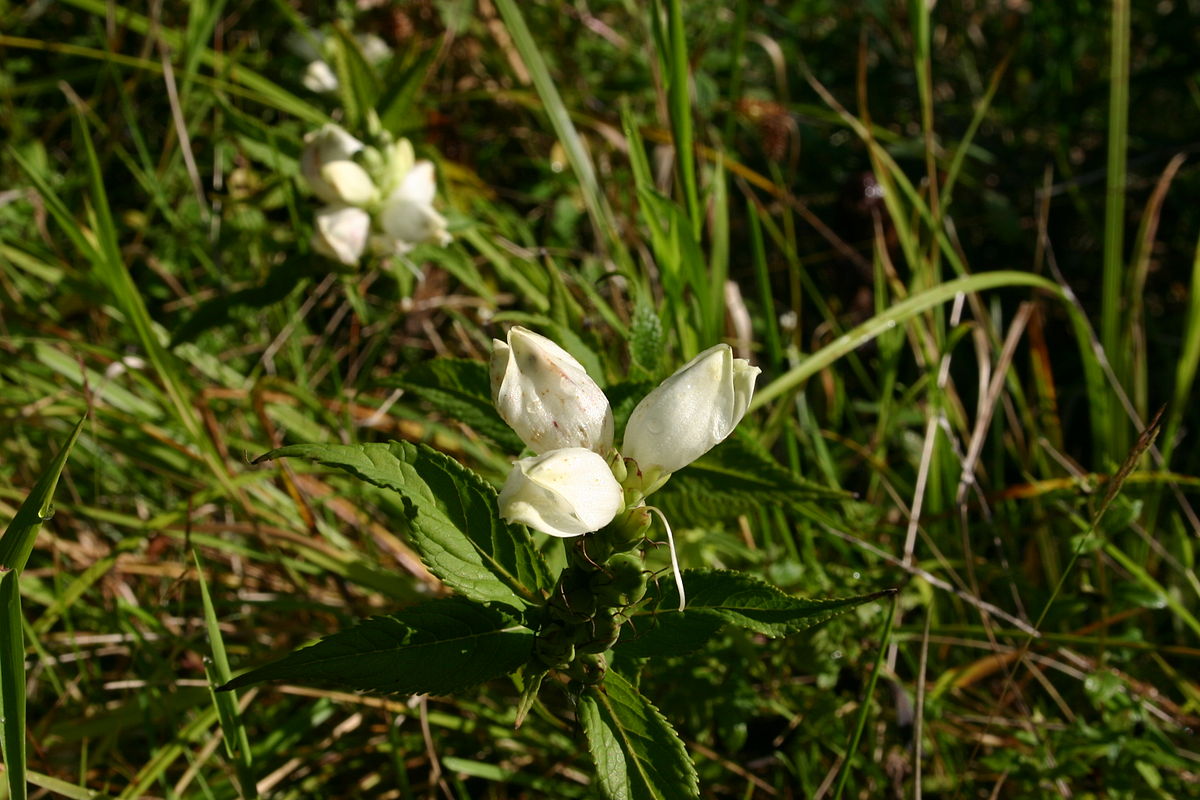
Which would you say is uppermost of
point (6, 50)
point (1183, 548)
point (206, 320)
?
point (6, 50)

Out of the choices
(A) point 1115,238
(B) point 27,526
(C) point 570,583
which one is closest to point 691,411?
(C) point 570,583

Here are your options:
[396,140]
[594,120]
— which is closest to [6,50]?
[396,140]

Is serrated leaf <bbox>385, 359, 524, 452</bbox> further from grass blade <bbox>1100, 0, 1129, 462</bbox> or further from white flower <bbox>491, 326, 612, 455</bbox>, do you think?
grass blade <bbox>1100, 0, 1129, 462</bbox>

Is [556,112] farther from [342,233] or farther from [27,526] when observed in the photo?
[27,526]

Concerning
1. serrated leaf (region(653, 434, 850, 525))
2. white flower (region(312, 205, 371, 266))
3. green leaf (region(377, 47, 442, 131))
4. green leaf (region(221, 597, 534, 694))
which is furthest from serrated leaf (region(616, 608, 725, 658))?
green leaf (region(377, 47, 442, 131))

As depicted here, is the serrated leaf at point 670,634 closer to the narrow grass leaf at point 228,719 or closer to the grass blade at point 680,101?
the narrow grass leaf at point 228,719

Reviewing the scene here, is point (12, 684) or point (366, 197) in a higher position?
point (366, 197)

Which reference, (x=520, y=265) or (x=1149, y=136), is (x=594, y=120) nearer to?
(x=520, y=265)
